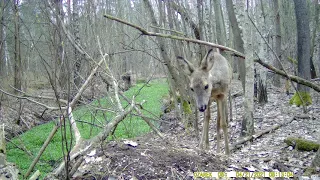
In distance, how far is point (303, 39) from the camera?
1164 centimetres

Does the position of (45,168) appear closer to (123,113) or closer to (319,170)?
(123,113)

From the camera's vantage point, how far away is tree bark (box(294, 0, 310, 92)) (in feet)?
37.8

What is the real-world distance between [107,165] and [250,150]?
399cm

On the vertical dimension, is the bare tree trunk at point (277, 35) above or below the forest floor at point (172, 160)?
above

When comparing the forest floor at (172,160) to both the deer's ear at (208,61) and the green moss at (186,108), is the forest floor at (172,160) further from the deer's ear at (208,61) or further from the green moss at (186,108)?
the green moss at (186,108)

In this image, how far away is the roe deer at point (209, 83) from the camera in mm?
6555

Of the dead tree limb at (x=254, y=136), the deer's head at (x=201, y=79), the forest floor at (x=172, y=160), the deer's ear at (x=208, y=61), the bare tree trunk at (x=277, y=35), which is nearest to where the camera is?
the forest floor at (x=172, y=160)

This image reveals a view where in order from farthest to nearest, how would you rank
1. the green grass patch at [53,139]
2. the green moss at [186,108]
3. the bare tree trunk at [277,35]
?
the bare tree trunk at [277,35] → the green moss at [186,108] → the green grass patch at [53,139]

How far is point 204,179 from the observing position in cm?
444

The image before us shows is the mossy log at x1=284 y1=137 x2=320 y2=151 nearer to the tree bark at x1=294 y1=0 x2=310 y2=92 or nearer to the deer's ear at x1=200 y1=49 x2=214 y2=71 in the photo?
the deer's ear at x1=200 y1=49 x2=214 y2=71

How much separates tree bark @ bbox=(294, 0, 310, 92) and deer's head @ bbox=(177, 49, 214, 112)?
239 inches

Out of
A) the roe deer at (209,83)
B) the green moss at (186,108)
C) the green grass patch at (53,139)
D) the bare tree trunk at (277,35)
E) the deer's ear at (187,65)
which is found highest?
the bare tree trunk at (277,35)

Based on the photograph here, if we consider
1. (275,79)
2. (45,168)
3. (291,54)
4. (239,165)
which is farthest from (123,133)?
(291,54)

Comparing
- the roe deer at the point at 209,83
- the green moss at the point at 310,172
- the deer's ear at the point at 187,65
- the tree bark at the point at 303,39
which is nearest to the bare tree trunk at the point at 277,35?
the tree bark at the point at 303,39
